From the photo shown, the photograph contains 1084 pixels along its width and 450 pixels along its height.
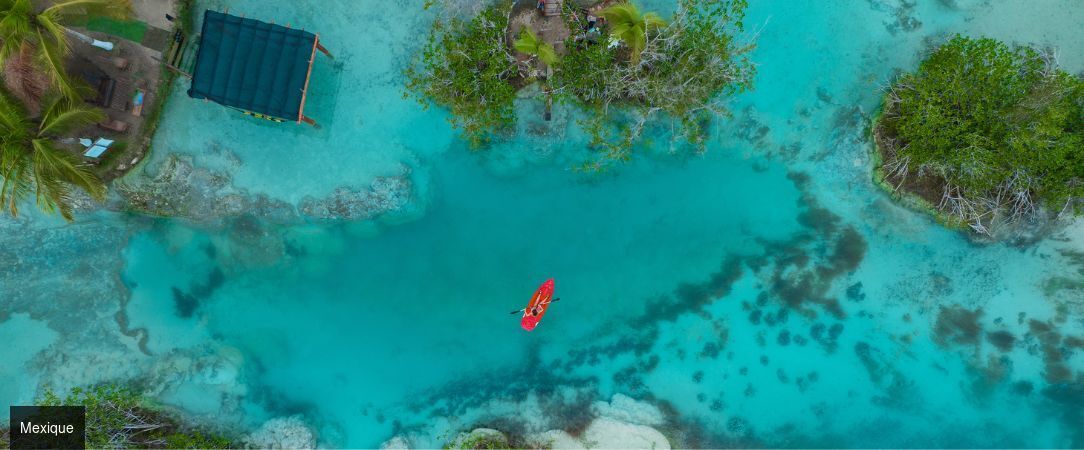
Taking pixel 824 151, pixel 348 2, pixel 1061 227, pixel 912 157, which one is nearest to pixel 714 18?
pixel 824 151

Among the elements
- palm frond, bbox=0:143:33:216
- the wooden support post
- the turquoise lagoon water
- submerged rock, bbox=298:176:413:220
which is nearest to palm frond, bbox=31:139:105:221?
palm frond, bbox=0:143:33:216

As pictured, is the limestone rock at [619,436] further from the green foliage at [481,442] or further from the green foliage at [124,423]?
the green foliage at [124,423]

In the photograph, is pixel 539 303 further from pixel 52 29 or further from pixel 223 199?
pixel 52 29

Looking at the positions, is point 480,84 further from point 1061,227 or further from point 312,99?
point 1061,227

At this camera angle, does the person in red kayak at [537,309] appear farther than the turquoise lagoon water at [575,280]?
Yes

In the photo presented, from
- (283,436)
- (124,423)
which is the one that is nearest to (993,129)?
(283,436)

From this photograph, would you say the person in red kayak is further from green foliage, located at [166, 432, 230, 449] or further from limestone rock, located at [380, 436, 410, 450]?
green foliage, located at [166, 432, 230, 449]

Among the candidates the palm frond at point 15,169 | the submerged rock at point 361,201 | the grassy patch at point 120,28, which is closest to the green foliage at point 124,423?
the palm frond at point 15,169
